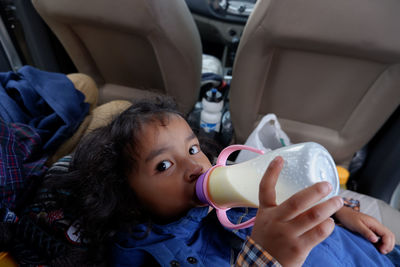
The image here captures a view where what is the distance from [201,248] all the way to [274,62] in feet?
2.61

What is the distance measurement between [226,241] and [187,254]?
0.63ft

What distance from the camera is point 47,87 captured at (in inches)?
44.1

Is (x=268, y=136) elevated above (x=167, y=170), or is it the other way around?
(x=167, y=170)

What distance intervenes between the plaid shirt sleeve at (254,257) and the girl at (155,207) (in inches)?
8.7

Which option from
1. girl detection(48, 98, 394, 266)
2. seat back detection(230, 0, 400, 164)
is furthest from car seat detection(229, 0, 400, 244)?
girl detection(48, 98, 394, 266)

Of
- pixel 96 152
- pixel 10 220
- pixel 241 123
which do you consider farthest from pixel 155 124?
pixel 241 123

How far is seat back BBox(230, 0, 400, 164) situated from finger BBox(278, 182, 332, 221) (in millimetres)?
615

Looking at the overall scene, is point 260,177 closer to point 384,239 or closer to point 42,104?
point 384,239

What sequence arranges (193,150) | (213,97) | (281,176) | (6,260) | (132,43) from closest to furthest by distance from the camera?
(281,176), (6,260), (193,150), (132,43), (213,97)

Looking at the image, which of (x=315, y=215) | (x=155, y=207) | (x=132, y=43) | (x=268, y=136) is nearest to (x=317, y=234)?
(x=315, y=215)

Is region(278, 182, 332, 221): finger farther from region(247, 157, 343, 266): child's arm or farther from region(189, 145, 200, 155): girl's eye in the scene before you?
region(189, 145, 200, 155): girl's eye

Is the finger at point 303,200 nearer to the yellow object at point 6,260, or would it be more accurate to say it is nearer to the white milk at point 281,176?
the white milk at point 281,176

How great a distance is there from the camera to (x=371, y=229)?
96 cm

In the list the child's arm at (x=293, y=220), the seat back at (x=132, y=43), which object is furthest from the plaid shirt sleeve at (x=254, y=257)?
the seat back at (x=132, y=43)
